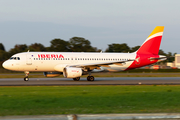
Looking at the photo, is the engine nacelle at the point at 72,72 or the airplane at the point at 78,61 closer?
the engine nacelle at the point at 72,72

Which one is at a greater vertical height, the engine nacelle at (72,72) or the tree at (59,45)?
the tree at (59,45)

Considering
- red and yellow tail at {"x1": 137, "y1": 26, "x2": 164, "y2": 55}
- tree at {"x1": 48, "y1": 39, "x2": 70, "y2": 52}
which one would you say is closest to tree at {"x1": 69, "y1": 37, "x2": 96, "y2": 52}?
tree at {"x1": 48, "y1": 39, "x2": 70, "y2": 52}

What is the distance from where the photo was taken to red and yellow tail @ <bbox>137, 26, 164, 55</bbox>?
1219 inches

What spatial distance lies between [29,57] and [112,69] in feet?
32.7

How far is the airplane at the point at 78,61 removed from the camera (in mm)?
26109

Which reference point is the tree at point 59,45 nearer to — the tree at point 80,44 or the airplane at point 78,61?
the tree at point 80,44

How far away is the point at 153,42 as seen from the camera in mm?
31031

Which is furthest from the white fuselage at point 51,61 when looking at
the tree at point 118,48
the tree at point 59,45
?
the tree at point 118,48

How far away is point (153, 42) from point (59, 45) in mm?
57996

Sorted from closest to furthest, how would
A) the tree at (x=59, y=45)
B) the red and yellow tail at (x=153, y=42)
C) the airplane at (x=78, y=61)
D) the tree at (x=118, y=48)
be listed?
the airplane at (x=78, y=61)
the red and yellow tail at (x=153, y=42)
the tree at (x=59, y=45)
the tree at (x=118, y=48)

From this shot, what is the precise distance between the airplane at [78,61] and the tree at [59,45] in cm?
5635

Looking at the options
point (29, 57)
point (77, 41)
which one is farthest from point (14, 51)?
point (29, 57)

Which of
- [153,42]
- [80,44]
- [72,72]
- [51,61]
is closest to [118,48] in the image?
[80,44]

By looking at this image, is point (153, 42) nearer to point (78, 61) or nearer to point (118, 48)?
point (78, 61)
